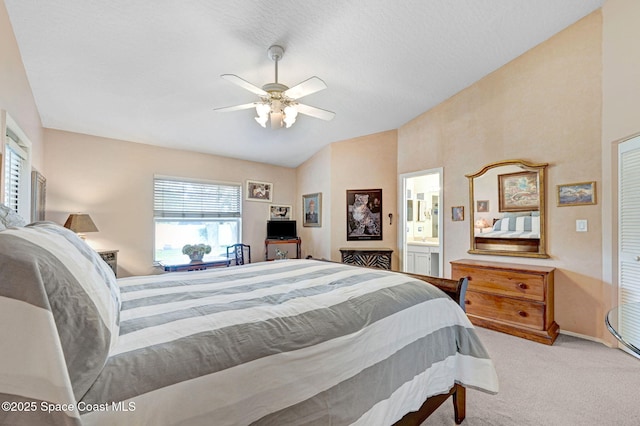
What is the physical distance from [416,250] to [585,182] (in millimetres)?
2692

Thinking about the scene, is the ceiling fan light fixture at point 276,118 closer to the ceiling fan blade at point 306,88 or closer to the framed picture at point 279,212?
the ceiling fan blade at point 306,88

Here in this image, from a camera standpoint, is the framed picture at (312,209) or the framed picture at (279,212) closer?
the framed picture at (312,209)

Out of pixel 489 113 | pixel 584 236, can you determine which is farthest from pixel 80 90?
pixel 584 236

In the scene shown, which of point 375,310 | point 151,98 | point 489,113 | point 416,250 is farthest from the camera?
point 416,250

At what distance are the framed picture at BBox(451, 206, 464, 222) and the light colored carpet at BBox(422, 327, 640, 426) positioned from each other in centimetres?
171

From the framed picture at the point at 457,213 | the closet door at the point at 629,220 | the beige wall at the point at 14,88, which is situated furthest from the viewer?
the framed picture at the point at 457,213

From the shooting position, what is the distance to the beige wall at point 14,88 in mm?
2021

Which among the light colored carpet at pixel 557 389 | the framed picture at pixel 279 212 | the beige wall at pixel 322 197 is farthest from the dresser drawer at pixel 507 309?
the framed picture at pixel 279 212

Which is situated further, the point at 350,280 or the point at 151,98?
the point at 151,98

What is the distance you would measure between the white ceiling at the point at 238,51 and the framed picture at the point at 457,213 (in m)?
1.65

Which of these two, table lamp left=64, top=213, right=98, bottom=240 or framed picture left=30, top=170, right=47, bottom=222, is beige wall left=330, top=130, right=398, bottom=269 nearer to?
table lamp left=64, top=213, right=98, bottom=240

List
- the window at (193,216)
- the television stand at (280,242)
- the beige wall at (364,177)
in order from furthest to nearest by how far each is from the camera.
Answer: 1. the television stand at (280,242)
2. the beige wall at (364,177)
3. the window at (193,216)

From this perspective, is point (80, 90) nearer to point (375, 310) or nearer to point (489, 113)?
point (375, 310)

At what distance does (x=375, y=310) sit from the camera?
1.33 m
